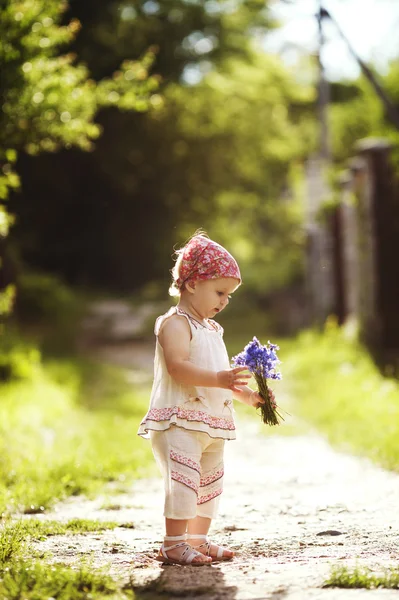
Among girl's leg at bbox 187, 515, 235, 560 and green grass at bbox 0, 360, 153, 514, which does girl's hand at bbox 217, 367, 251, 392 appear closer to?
girl's leg at bbox 187, 515, 235, 560

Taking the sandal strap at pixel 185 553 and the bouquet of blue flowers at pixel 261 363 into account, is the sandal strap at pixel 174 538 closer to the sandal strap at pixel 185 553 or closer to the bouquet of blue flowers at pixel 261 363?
the sandal strap at pixel 185 553

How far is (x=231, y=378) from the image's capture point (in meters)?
4.20

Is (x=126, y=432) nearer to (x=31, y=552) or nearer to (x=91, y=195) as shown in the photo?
(x=31, y=552)

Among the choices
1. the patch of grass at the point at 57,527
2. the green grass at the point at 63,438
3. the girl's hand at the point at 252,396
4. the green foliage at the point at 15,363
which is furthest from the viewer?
the green foliage at the point at 15,363

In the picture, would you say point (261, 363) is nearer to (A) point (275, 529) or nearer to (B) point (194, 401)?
(B) point (194, 401)

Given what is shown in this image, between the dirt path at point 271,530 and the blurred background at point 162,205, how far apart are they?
0.50 m

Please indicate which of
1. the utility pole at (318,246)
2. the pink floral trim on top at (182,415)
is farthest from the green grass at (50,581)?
the utility pole at (318,246)

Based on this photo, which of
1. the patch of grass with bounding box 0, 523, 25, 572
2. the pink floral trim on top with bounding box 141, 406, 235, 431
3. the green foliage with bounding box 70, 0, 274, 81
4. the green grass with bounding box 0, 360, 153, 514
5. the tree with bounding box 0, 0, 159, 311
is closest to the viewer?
the patch of grass with bounding box 0, 523, 25, 572

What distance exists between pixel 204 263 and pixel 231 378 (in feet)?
1.98

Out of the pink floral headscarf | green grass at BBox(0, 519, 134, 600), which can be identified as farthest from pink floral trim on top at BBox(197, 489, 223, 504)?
the pink floral headscarf

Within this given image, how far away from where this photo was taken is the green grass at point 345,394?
7899 mm


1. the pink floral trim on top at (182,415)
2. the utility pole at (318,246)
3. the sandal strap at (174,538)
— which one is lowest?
the sandal strap at (174,538)

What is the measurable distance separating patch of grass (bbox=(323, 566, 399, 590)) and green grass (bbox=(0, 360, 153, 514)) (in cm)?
258

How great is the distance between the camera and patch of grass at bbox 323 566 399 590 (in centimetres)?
340
